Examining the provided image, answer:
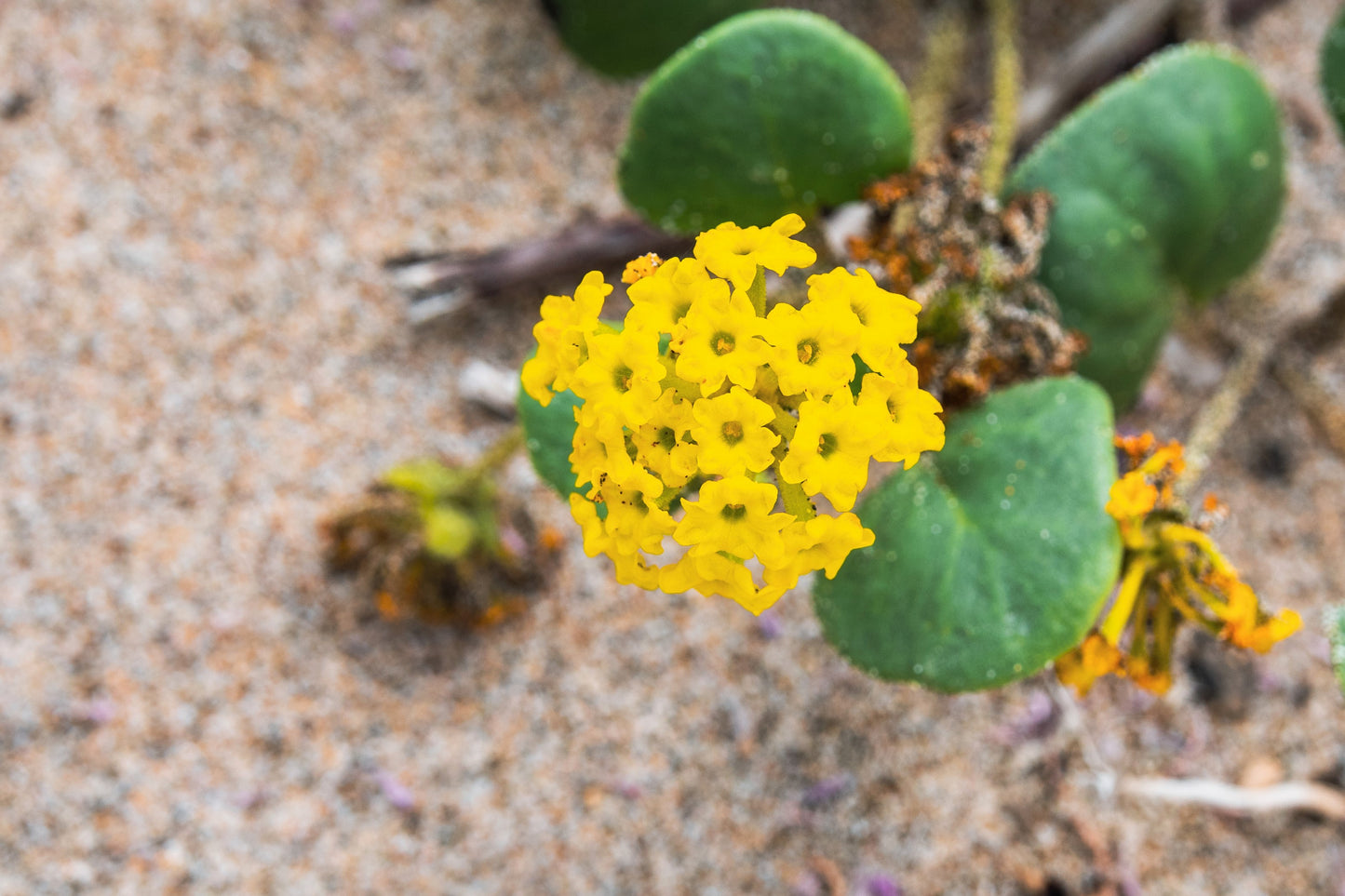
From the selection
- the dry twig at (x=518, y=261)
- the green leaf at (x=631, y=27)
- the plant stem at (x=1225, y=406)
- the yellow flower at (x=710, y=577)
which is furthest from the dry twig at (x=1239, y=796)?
the green leaf at (x=631, y=27)

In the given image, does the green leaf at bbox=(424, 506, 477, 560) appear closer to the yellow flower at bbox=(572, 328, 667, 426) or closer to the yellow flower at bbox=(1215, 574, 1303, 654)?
the yellow flower at bbox=(572, 328, 667, 426)

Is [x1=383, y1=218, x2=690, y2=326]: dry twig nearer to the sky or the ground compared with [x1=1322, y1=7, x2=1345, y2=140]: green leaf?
nearer to the ground

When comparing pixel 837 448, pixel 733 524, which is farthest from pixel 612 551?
pixel 837 448

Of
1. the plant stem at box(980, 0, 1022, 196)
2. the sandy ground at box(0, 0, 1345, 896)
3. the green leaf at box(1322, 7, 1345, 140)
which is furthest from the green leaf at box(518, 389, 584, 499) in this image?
the green leaf at box(1322, 7, 1345, 140)

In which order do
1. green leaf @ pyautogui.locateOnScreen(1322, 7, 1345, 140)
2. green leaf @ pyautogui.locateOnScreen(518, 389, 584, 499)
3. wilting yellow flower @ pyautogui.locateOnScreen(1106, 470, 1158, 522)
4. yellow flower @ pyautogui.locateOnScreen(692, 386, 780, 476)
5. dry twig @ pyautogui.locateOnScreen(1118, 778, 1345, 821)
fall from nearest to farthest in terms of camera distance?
1. yellow flower @ pyautogui.locateOnScreen(692, 386, 780, 476)
2. wilting yellow flower @ pyautogui.locateOnScreen(1106, 470, 1158, 522)
3. green leaf @ pyautogui.locateOnScreen(518, 389, 584, 499)
4. green leaf @ pyautogui.locateOnScreen(1322, 7, 1345, 140)
5. dry twig @ pyautogui.locateOnScreen(1118, 778, 1345, 821)

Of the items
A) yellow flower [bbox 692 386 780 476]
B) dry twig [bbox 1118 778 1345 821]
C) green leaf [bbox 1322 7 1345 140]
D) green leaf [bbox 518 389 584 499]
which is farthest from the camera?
dry twig [bbox 1118 778 1345 821]

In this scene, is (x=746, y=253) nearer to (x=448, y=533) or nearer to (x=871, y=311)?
(x=871, y=311)

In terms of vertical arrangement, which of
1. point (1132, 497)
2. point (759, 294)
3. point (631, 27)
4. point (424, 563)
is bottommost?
point (424, 563)

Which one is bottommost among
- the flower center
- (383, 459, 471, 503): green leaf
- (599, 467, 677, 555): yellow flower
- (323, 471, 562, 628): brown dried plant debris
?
(323, 471, 562, 628): brown dried plant debris
